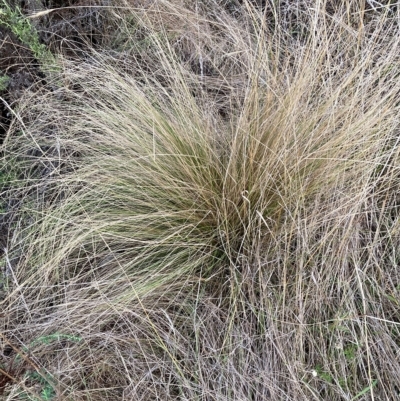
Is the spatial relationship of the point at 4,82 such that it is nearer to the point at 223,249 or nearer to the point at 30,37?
the point at 30,37

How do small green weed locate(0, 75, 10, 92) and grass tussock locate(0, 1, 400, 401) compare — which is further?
small green weed locate(0, 75, 10, 92)

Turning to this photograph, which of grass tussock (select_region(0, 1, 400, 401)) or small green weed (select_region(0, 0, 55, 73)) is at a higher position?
small green weed (select_region(0, 0, 55, 73))

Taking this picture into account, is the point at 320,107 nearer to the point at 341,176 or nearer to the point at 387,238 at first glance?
the point at 341,176

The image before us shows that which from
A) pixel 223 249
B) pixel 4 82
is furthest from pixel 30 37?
pixel 223 249

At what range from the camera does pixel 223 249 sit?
1315 millimetres

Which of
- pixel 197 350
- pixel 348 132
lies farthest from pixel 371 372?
pixel 348 132

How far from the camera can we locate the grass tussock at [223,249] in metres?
1.16

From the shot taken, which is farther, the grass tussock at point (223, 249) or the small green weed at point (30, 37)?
the small green weed at point (30, 37)

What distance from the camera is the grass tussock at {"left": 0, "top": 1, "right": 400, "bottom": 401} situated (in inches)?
45.6

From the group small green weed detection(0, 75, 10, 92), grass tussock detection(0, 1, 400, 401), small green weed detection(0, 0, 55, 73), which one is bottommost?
grass tussock detection(0, 1, 400, 401)

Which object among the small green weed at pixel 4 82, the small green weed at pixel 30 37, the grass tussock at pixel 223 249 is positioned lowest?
the grass tussock at pixel 223 249

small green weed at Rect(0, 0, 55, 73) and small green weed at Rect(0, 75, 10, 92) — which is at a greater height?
small green weed at Rect(0, 0, 55, 73)

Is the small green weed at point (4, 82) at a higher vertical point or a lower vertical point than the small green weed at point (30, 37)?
lower

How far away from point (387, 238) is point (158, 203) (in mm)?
608
